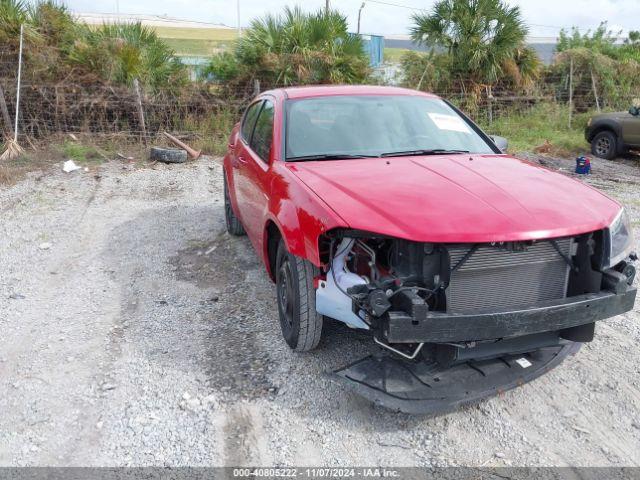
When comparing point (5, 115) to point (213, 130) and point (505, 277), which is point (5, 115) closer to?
point (213, 130)

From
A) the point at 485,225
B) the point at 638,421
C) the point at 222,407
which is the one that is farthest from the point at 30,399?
the point at 638,421

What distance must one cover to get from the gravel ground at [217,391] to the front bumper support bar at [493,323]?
0.57 metres

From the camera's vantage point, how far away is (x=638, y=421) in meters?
3.08

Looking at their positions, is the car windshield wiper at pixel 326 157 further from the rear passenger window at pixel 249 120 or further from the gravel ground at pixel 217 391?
the rear passenger window at pixel 249 120

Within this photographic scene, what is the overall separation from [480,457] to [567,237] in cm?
121

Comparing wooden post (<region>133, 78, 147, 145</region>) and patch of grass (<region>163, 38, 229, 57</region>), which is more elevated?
patch of grass (<region>163, 38, 229, 57</region>)

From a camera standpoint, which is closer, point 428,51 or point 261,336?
Answer: point 261,336

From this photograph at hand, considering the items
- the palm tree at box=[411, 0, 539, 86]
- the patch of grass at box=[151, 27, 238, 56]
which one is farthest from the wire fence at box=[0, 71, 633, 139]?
the palm tree at box=[411, 0, 539, 86]

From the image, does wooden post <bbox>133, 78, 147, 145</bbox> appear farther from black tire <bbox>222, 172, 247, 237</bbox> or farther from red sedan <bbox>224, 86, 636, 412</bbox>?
red sedan <bbox>224, 86, 636, 412</bbox>

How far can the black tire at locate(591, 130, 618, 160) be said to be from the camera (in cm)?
1130

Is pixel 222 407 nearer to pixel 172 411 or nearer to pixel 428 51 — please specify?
pixel 172 411

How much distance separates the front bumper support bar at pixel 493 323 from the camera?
2.76 m

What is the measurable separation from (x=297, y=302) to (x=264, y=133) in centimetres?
175

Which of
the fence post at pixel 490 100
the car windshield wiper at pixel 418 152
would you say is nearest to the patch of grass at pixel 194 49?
the fence post at pixel 490 100
